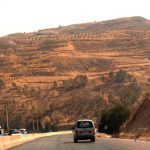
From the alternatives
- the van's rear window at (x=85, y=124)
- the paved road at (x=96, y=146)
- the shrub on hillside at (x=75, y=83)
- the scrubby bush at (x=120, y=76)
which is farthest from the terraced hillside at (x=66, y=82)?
the paved road at (x=96, y=146)

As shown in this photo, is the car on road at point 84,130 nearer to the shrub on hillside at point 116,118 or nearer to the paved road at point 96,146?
the paved road at point 96,146

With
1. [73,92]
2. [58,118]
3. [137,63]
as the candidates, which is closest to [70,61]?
[137,63]

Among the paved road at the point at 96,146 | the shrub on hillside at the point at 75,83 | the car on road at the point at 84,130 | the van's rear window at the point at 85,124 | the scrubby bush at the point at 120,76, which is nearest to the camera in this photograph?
the paved road at the point at 96,146

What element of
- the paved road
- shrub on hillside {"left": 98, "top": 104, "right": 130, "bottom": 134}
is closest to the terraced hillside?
shrub on hillside {"left": 98, "top": 104, "right": 130, "bottom": 134}

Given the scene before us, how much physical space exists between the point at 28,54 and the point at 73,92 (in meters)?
52.4

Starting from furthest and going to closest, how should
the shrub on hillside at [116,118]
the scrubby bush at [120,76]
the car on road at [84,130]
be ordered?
the scrubby bush at [120,76], the shrub on hillside at [116,118], the car on road at [84,130]

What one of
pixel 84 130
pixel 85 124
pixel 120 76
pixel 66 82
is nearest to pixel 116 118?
pixel 85 124

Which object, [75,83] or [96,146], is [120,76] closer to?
[75,83]

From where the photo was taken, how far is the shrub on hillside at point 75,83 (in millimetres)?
150750

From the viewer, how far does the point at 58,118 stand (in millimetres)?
135500

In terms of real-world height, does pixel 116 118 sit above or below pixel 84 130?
below

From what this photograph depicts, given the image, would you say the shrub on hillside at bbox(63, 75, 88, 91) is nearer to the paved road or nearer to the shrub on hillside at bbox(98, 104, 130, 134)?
the shrub on hillside at bbox(98, 104, 130, 134)

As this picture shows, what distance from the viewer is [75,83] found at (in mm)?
154125

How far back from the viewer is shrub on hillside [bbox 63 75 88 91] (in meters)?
151
